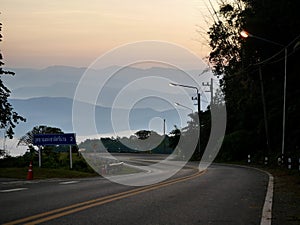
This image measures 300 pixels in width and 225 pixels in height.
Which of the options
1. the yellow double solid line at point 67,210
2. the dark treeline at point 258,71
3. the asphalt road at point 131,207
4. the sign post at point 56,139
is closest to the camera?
the yellow double solid line at point 67,210

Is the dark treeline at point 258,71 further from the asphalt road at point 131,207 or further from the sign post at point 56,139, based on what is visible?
the asphalt road at point 131,207

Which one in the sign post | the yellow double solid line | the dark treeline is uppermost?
the dark treeline

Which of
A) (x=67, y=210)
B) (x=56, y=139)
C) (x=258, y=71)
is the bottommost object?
(x=67, y=210)

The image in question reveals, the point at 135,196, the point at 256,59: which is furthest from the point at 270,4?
the point at 135,196

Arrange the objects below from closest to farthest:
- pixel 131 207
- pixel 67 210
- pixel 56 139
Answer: pixel 67 210, pixel 131 207, pixel 56 139

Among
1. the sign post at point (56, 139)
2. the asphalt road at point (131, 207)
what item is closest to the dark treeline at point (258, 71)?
the sign post at point (56, 139)

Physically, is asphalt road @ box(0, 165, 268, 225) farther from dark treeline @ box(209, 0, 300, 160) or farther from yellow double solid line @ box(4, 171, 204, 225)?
dark treeline @ box(209, 0, 300, 160)

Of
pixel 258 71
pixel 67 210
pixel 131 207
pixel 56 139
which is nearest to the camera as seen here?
pixel 67 210

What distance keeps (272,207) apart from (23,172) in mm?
18219

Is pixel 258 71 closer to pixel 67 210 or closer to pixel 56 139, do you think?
pixel 56 139

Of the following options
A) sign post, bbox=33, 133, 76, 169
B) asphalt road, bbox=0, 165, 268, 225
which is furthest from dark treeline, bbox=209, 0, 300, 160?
asphalt road, bbox=0, 165, 268, 225

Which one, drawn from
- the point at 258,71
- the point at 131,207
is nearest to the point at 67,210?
the point at 131,207

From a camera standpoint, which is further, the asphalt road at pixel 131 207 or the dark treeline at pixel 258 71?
the dark treeline at pixel 258 71

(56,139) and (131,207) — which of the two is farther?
(56,139)
